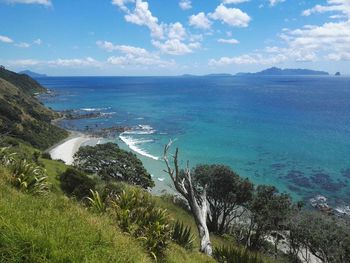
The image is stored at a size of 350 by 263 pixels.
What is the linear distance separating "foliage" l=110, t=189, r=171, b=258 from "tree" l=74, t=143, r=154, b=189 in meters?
39.1

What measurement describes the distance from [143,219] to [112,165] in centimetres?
4419

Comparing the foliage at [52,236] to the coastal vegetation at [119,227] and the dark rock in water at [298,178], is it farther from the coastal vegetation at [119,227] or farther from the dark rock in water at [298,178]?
the dark rock in water at [298,178]

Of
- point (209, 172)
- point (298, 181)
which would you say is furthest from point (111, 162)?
point (298, 181)

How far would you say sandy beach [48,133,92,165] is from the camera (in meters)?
74.5

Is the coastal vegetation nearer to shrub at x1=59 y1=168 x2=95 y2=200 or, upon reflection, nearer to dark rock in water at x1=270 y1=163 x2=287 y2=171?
shrub at x1=59 y1=168 x2=95 y2=200

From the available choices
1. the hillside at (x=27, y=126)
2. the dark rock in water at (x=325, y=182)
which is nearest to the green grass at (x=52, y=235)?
the dark rock in water at (x=325, y=182)

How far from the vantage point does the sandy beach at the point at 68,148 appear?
74.5m

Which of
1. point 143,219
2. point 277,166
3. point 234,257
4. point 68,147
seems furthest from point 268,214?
point 68,147

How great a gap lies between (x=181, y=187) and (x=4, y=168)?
9.04 m

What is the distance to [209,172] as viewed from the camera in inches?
1540

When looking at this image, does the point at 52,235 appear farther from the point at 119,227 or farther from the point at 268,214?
the point at 268,214

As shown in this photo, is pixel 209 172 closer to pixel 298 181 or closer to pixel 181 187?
pixel 181 187

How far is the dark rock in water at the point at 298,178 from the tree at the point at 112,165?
23.0 metres

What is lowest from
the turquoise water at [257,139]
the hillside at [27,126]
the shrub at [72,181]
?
the turquoise water at [257,139]
